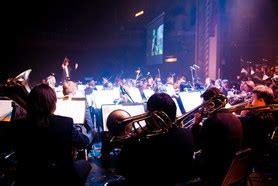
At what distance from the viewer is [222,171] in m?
3.41

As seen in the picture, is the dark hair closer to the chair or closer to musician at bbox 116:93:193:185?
musician at bbox 116:93:193:185

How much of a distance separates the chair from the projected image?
15.2 metres

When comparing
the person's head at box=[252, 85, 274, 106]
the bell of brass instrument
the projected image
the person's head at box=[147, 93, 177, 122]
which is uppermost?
the projected image

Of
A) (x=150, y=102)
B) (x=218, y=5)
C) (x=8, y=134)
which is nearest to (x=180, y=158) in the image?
(x=150, y=102)

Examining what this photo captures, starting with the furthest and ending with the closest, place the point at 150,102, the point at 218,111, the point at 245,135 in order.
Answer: the point at 245,135
the point at 218,111
the point at 150,102

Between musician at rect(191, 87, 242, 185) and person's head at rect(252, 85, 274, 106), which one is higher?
person's head at rect(252, 85, 274, 106)

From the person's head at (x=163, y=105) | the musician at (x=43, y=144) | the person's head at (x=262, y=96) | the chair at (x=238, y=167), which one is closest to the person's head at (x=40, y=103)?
the musician at (x=43, y=144)

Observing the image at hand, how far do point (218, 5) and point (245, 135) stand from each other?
11999mm

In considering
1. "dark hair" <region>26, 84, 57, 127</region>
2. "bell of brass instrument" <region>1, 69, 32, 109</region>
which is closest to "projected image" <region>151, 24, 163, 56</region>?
"bell of brass instrument" <region>1, 69, 32, 109</region>

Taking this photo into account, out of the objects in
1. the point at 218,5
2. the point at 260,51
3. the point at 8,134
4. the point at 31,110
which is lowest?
the point at 8,134

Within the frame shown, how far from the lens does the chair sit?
263 cm

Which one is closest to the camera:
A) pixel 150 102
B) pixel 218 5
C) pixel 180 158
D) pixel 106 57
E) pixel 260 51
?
pixel 180 158

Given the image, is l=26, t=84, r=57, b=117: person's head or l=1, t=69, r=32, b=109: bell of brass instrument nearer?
l=26, t=84, r=57, b=117: person's head

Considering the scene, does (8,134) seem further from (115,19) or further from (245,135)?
(115,19)
